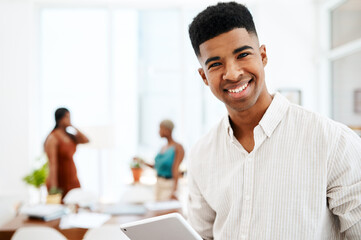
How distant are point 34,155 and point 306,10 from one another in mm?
5042

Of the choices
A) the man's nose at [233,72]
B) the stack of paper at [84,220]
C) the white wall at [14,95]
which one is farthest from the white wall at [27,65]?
the man's nose at [233,72]

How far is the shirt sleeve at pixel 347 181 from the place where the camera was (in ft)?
3.25

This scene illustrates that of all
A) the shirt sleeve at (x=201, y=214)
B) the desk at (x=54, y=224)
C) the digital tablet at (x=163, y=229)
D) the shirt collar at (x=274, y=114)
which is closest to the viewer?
the digital tablet at (x=163, y=229)

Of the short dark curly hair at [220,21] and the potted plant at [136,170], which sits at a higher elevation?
the short dark curly hair at [220,21]

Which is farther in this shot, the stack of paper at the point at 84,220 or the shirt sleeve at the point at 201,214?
the stack of paper at the point at 84,220

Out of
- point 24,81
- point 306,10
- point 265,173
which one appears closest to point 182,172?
point 24,81

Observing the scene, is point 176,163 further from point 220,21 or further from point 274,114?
point 220,21

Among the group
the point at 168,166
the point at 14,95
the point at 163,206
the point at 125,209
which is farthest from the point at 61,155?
the point at 14,95

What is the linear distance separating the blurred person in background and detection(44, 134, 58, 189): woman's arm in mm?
1136

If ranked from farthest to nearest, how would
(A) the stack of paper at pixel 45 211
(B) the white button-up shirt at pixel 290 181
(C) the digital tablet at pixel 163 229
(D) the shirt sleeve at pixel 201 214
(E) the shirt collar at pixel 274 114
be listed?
(A) the stack of paper at pixel 45 211 < (D) the shirt sleeve at pixel 201 214 < (E) the shirt collar at pixel 274 114 < (B) the white button-up shirt at pixel 290 181 < (C) the digital tablet at pixel 163 229

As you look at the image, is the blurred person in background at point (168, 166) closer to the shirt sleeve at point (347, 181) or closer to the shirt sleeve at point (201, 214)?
the shirt sleeve at point (201, 214)

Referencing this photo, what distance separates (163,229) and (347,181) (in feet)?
1.82

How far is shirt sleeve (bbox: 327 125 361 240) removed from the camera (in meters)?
0.99

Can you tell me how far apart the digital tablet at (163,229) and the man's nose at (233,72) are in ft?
1.45
